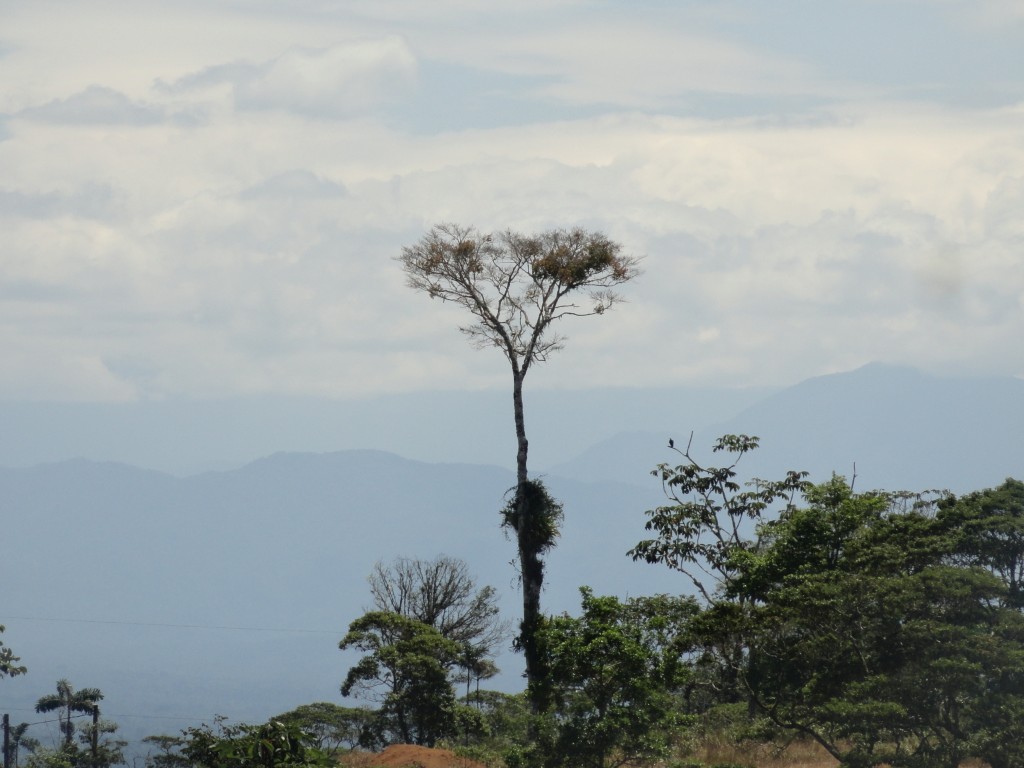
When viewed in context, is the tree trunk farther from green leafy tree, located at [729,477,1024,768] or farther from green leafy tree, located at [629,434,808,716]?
green leafy tree, located at [729,477,1024,768]

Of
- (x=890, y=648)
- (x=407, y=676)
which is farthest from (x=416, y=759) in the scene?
(x=890, y=648)

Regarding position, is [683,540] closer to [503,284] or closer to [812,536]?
[812,536]

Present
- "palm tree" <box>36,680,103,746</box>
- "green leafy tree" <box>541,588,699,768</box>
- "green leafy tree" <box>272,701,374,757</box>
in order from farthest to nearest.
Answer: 1. "palm tree" <box>36,680,103,746</box>
2. "green leafy tree" <box>272,701,374,757</box>
3. "green leafy tree" <box>541,588,699,768</box>

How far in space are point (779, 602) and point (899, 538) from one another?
176 inches

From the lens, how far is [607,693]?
103ft

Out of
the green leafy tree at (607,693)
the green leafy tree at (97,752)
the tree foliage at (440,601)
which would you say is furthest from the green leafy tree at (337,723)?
the green leafy tree at (97,752)

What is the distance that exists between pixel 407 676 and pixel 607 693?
10295 millimetres

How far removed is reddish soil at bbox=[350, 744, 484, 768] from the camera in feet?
110

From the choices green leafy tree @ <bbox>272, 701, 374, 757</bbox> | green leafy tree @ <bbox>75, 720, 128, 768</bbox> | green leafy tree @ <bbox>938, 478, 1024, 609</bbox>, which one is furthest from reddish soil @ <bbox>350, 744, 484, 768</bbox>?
green leafy tree @ <bbox>75, 720, 128, 768</bbox>

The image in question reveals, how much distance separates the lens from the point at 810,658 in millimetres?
31984

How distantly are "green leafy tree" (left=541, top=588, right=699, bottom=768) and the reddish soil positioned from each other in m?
3.06

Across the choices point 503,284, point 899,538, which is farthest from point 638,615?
point 503,284

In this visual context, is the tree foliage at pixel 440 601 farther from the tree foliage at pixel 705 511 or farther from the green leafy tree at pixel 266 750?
the green leafy tree at pixel 266 750

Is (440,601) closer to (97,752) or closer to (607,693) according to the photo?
(97,752)
